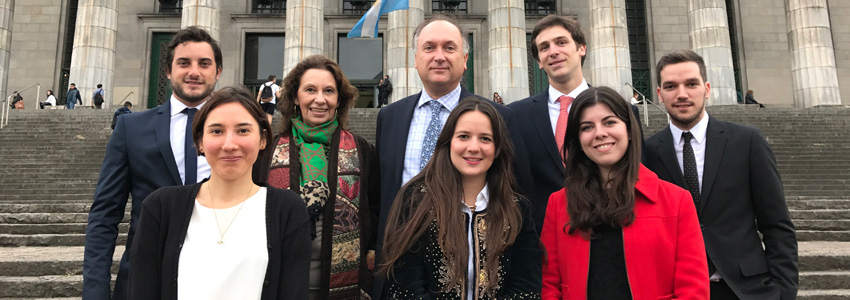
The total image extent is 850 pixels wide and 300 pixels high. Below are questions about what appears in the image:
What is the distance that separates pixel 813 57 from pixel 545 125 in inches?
935

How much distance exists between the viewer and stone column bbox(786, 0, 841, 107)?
2172cm

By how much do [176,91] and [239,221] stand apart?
1.37 m

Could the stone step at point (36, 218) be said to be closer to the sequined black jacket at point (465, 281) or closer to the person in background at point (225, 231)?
the person in background at point (225, 231)

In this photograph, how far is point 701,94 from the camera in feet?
12.0

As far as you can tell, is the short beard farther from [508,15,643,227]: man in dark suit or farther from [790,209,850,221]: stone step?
[790,209,850,221]: stone step

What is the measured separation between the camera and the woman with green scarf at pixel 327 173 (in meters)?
3.21

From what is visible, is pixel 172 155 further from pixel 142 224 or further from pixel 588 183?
pixel 588 183

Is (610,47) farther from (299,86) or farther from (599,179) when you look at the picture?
(299,86)

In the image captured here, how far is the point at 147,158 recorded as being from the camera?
3.30 meters

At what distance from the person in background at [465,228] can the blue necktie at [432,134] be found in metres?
0.53

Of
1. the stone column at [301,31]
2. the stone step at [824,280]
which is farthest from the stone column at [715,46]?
the stone step at [824,280]

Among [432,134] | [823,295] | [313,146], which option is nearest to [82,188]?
[313,146]

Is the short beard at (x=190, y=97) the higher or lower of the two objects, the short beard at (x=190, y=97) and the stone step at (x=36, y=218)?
the higher

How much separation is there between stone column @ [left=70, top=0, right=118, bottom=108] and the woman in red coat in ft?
71.2
